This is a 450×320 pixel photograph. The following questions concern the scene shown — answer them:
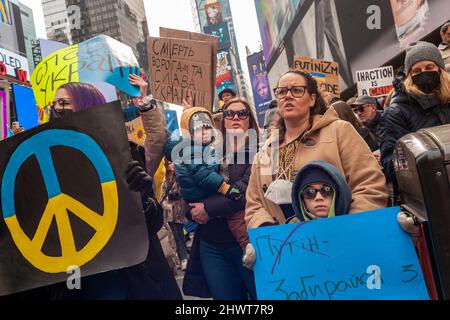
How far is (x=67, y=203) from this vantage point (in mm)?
2699

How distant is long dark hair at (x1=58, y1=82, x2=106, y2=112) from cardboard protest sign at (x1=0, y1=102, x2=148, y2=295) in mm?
367

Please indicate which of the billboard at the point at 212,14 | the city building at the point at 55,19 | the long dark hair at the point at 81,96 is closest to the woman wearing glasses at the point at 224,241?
the long dark hair at the point at 81,96

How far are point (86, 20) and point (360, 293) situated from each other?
51699 mm

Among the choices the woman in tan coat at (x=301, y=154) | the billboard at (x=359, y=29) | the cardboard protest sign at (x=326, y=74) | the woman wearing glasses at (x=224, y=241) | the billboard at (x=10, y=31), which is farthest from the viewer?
the billboard at (x=10, y=31)

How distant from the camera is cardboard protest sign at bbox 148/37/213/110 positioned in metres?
4.41

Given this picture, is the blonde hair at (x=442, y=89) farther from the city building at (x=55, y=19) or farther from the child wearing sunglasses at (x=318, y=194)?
the city building at (x=55, y=19)

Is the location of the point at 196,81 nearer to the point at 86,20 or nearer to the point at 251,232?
the point at 251,232

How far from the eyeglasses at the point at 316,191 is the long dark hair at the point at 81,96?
1.63 m

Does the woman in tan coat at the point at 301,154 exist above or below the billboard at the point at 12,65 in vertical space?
below

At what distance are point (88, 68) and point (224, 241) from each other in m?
1.92

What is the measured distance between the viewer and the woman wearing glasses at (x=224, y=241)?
2.99 meters

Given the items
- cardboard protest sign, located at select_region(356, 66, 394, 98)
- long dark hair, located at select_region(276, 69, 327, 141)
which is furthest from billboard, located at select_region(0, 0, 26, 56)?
long dark hair, located at select_region(276, 69, 327, 141)

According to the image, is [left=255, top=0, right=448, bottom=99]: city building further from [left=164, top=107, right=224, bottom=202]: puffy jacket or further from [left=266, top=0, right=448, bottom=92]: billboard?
[left=164, top=107, right=224, bottom=202]: puffy jacket
